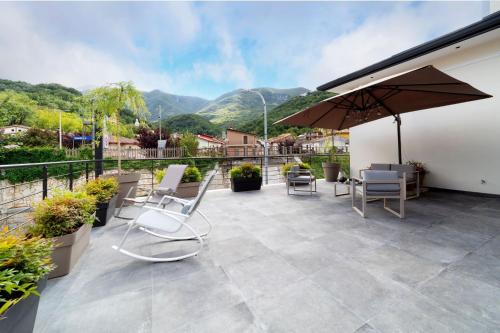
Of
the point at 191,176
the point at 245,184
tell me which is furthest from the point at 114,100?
the point at 245,184

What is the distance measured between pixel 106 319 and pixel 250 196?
4.05 meters

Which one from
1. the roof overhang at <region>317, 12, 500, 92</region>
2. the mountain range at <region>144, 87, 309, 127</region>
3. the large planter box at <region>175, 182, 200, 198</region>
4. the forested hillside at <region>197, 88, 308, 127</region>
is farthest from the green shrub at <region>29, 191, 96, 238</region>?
the forested hillside at <region>197, 88, 308, 127</region>

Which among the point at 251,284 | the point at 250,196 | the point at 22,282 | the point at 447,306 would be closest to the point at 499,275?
the point at 447,306

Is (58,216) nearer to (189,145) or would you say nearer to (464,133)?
(464,133)

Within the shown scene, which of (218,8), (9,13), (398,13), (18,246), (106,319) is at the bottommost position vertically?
(106,319)

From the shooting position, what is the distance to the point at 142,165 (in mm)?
21016

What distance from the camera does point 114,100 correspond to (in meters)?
4.20

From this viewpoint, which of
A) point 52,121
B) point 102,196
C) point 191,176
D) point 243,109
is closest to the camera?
point 102,196

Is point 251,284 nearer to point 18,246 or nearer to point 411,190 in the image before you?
point 18,246

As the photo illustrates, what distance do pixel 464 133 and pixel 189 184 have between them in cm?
669

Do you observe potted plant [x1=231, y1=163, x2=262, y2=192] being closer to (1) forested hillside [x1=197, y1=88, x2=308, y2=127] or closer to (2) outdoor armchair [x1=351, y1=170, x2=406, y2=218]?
(2) outdoor armchair [x1=351, y1=170, x2=406, y2=218]

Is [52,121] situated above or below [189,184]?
above

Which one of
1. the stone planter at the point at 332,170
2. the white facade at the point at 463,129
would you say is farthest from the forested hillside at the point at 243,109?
the white facade at the point at 463,129

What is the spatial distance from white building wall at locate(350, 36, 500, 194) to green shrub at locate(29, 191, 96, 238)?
24.6 ft
